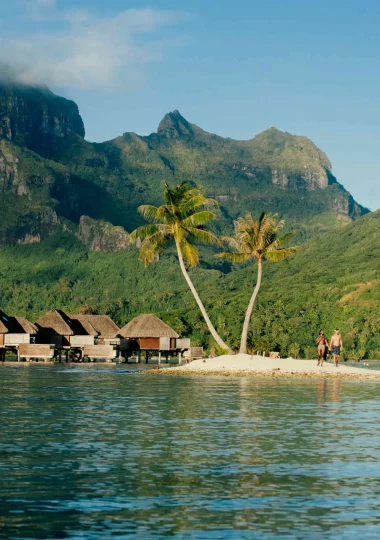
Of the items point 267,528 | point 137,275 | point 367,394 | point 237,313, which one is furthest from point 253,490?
point 137,275

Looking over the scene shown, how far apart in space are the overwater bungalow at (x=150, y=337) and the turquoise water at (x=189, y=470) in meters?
54.2

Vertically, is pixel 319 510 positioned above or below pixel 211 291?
below

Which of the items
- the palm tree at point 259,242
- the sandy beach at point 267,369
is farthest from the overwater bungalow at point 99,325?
the sandy beach at point 267,369

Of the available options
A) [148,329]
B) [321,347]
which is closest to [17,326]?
[148,329]

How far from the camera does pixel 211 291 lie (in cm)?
15250

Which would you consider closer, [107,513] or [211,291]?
[107,513]

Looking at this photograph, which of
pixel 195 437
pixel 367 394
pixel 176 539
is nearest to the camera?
pixel 176 539

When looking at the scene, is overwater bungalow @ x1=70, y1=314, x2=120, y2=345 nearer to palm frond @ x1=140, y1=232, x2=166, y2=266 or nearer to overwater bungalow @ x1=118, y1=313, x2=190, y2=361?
overwater bungalow @ x1=118, y1=313, x2=190, y2=361

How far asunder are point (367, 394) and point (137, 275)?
15886 centimetres

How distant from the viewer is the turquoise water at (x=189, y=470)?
1067 cm

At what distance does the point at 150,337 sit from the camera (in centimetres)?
8269

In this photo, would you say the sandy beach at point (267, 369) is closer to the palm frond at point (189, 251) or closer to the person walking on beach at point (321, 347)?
the person walking on beach at point (321, 347)

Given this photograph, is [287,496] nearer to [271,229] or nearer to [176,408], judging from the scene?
[176,408]

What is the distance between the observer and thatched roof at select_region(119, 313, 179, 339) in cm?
8231
